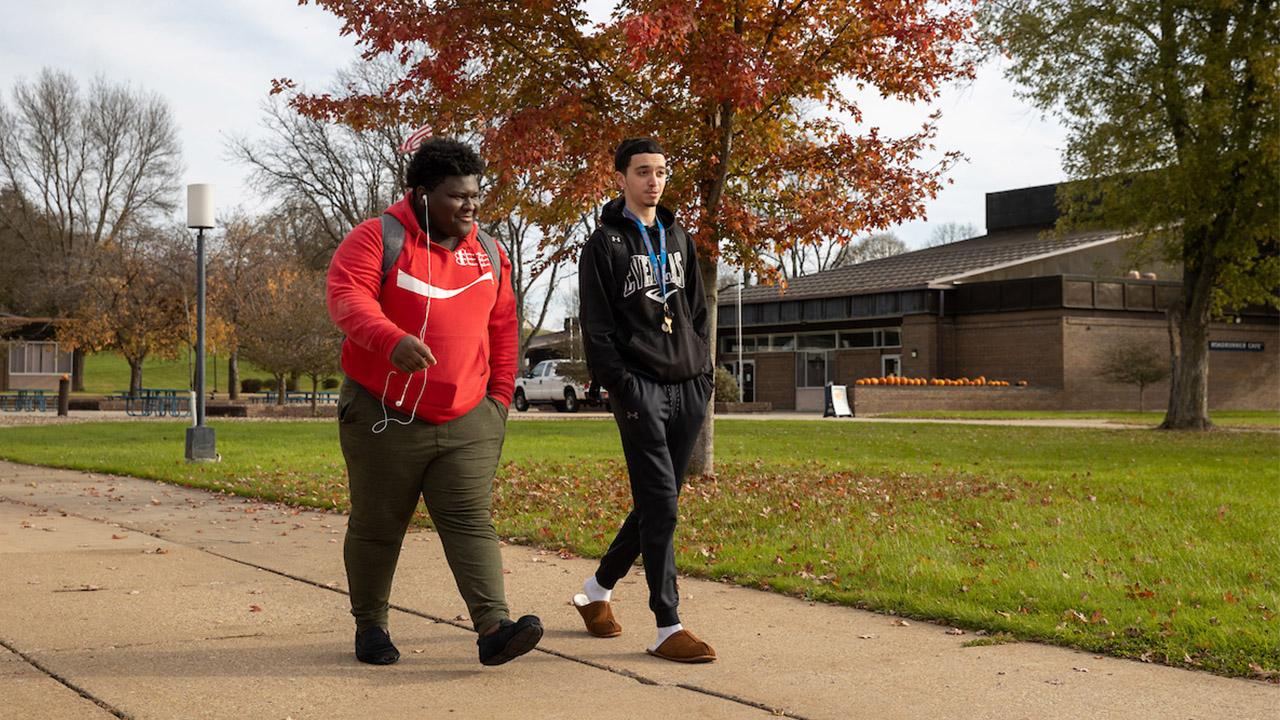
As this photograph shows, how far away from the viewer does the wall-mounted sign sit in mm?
42050

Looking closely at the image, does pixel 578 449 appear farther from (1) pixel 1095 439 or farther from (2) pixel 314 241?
(2) pixel 314 241

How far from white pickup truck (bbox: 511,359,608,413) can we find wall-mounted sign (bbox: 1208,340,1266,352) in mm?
23128

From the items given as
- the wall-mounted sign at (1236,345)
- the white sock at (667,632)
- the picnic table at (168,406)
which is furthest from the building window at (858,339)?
the white sock at (667,632)

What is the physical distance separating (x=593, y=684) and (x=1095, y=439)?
676 inches

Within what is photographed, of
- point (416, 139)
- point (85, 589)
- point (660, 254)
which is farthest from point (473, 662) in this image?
point (85, 589)

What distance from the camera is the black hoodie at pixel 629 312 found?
4.52 m

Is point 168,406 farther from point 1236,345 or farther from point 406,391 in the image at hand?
point 1236,345

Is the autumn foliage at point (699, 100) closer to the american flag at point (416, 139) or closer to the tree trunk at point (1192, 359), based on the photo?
the american flag at point (416, 139)

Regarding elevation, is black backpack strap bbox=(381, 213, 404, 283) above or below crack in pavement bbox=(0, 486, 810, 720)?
above

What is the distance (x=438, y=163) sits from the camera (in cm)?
430

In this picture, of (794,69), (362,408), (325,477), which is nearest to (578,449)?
(325,477)

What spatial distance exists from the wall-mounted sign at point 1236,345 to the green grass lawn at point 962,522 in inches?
1082

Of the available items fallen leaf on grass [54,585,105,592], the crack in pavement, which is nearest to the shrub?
the crack in pavement

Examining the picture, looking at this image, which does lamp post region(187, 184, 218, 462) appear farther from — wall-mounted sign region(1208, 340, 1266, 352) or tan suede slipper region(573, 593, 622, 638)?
wall-mounted sign region(1208, 340, 1266, 352)
